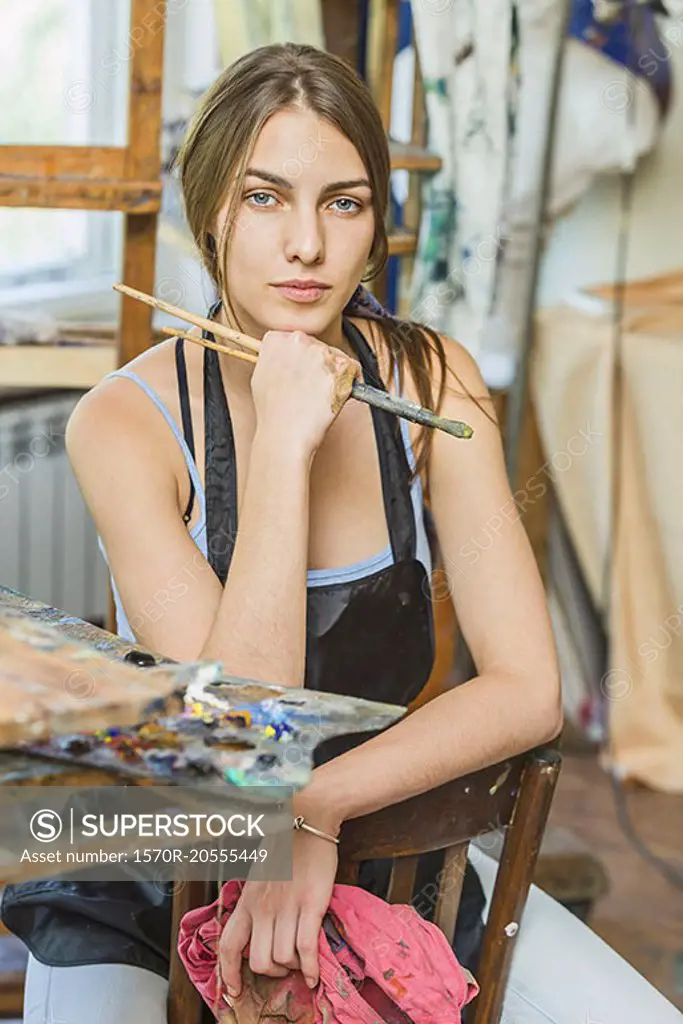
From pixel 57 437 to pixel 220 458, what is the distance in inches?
75.6

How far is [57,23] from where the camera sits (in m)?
3.35

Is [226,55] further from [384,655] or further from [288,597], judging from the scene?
[288,597]

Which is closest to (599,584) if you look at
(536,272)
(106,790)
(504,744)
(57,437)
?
(536,272)

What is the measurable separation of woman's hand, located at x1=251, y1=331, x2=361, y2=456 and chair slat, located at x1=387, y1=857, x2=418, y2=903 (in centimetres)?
36

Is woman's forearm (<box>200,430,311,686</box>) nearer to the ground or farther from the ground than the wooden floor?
farther from the ground

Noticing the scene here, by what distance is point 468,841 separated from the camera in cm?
115

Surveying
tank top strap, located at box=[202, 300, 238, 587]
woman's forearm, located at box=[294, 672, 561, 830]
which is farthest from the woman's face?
woman's forearm, located at box=[294, 672, 561, 830]

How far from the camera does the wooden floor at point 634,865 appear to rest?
8.19 feet

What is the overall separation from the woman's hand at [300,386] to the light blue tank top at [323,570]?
0.60ft

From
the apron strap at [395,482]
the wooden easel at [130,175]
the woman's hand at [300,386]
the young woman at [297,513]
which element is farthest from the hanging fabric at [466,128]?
the woman's hand at [300,386]

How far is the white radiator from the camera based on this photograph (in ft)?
10.5

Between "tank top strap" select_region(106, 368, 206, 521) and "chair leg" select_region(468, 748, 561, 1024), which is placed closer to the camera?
"chair leg" select_region(468, 748, 561, 1024)

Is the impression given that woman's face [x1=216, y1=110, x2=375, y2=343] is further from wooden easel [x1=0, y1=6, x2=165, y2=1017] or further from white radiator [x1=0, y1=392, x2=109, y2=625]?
white radiator [x1=0, y1=392, x2=109, y2=625]

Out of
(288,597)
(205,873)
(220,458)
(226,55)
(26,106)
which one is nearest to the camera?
(205,873)
